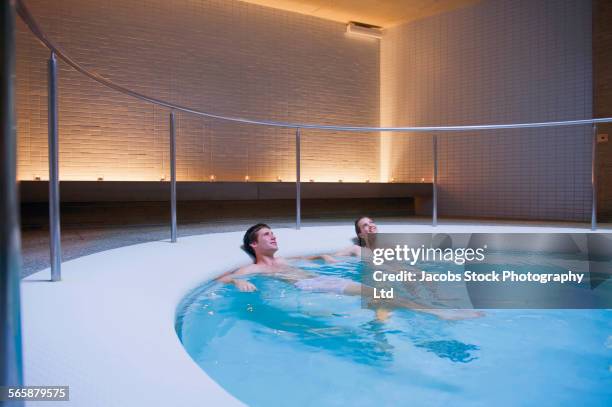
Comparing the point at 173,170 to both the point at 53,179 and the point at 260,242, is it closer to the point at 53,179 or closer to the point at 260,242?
the point at 260,242

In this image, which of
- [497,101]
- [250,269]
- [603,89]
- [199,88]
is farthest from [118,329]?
[497,101]

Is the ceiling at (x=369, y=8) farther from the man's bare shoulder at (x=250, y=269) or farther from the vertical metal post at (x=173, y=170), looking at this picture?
the man's bare shoulder at (x=250, y=269)

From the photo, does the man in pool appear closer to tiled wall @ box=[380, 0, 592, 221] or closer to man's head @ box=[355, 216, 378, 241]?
man's head @ box=[355, 216, 378, 241]

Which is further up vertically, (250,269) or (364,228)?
(364,228)

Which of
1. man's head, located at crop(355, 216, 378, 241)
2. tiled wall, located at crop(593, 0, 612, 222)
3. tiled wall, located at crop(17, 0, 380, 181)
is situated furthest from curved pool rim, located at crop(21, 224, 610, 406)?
tiled wall, located at crop(593, 0, 612, 222)

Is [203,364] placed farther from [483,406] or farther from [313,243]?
[313,243]

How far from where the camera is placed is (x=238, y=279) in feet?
7.23

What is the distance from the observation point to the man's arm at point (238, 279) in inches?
82.9

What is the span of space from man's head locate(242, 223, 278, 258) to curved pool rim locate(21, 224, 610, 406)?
24 centimetres

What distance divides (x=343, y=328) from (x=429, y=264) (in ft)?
4.53

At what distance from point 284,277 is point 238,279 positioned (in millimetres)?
275

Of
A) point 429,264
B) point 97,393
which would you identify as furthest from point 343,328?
point 429,264

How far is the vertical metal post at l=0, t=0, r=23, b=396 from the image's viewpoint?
1.44 ft

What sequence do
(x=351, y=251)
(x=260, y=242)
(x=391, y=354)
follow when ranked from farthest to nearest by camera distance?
(x=351, y=251) → (x=260, y=242) → (x=391, y=354)
